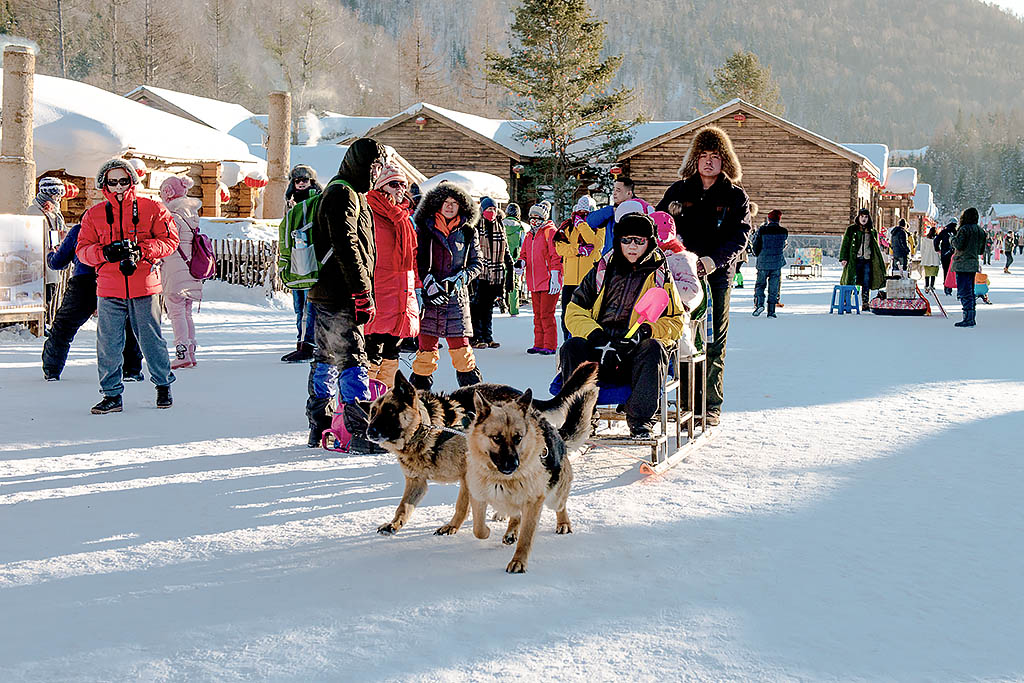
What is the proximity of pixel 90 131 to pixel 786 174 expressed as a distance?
2862 cm

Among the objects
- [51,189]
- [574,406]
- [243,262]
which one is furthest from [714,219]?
[243,262]

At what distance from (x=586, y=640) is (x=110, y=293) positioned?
525 cm

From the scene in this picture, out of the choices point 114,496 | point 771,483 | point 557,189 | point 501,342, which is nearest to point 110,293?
point 114,496

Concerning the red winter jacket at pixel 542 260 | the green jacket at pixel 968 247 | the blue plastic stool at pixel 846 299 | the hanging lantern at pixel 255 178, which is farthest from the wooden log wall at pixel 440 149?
the red winter jacket at pixel 542 260

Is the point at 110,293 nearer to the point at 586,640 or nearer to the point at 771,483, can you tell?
the point at 771,483

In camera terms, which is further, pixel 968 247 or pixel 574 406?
pixel 968 247

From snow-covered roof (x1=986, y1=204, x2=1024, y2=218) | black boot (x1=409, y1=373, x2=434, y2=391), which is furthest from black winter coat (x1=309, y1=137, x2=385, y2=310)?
snow-covered roof (x1=986, y1=204, x2=1024, y2=218)

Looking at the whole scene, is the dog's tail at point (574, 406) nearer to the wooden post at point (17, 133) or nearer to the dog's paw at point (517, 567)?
the dog's paw at point (517, 567)

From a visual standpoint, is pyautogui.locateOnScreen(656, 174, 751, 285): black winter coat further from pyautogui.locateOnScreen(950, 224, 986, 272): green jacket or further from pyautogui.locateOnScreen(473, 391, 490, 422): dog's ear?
pyautogui.locateOnScreen(950, 224, 986, 272): green jacket

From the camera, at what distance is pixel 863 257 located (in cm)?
1814

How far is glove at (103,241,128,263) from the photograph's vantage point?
714 cm

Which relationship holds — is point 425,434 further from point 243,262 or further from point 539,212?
point 243,262

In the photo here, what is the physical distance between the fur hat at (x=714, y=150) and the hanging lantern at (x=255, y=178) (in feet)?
69.4

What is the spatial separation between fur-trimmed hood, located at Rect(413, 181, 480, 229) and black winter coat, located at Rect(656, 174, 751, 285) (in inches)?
58.7
